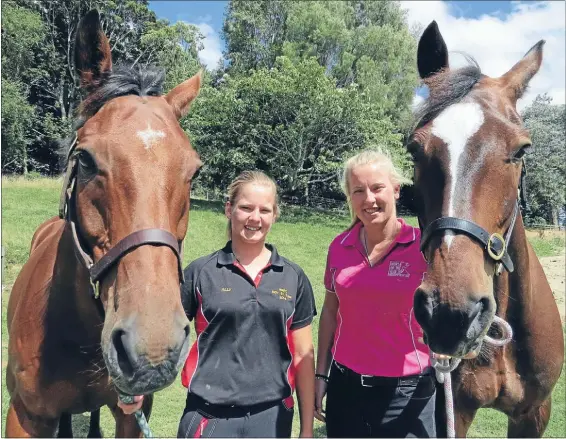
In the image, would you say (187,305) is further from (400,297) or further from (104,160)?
(400,297)

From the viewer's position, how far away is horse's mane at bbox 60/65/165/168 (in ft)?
7.55

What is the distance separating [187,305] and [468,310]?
134cm

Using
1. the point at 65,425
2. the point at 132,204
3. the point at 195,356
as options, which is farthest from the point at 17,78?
the point at 132,204

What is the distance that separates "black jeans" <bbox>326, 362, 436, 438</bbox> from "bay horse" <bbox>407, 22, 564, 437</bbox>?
0.36 meters

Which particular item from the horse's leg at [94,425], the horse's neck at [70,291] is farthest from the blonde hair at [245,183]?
the horse's leg at [94,425]

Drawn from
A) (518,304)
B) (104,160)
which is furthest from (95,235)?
(518,304)

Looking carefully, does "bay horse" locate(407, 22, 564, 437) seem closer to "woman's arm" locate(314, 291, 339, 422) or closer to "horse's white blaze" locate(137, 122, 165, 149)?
"woman's arm" locate(314, 291, 339, 422)

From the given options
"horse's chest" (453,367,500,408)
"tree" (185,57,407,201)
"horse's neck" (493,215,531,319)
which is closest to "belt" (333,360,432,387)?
"horse's chest" (453,367,500,408)

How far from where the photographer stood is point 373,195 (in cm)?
248

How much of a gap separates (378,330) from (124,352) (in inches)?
53.2

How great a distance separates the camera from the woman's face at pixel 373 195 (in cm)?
249

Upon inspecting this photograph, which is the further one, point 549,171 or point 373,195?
point 549,171

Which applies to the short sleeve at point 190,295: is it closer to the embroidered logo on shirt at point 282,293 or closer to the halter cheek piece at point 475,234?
the embroidered logo on shirt at point 282,293

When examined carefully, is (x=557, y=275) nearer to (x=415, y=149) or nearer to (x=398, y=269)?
(x=398, y=269)
